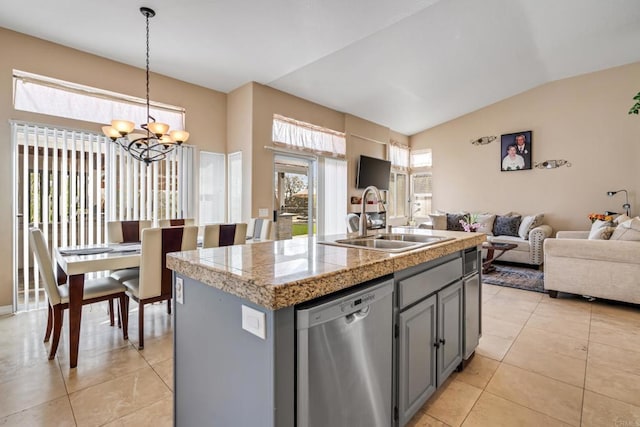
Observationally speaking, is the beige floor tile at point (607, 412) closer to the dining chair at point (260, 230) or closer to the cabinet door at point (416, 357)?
the cabinet door at point (416, 357)

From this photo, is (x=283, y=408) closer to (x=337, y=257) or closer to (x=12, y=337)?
(x=337, y=257)

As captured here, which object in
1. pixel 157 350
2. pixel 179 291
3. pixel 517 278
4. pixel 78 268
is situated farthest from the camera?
pixel 517 278

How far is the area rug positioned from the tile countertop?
10.8 feet

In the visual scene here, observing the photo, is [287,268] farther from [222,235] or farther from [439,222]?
[439,222]

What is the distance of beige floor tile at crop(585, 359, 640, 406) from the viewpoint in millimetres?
1832

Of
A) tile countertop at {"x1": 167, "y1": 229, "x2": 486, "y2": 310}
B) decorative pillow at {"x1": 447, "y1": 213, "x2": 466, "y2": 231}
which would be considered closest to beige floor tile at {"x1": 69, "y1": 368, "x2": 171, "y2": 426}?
tile countertop at {"x1": 167, "y1": 229, "x2": 486, "y2": 310}

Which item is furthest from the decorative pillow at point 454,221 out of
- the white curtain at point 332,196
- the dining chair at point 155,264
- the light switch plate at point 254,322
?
the light switch plate at point 254,322

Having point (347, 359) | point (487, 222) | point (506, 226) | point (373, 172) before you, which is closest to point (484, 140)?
point (487, 222)

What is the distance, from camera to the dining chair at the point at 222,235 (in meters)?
2.90

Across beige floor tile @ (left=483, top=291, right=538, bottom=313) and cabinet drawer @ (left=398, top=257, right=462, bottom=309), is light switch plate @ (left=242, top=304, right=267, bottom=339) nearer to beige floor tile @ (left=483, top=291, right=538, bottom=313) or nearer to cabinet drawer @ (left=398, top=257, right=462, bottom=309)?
cabinet drawer @ (left=398, top=257, right=462, bottom=309)

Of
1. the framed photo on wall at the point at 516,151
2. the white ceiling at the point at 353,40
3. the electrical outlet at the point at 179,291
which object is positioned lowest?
the electrical outlet at the point at 179,291

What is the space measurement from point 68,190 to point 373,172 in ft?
16.7

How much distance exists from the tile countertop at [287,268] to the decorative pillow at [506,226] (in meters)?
5.17

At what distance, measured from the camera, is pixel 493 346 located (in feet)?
8.15
